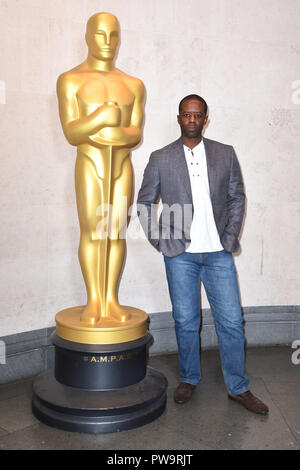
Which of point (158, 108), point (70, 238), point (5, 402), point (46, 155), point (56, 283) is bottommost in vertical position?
point (5, 402)

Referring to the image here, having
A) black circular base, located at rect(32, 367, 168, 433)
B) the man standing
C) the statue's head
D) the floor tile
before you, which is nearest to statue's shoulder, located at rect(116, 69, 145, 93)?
the statue's head

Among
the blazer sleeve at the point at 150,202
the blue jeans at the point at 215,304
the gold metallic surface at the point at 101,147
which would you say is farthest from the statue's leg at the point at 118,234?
the blue jeans at the point at 215,304

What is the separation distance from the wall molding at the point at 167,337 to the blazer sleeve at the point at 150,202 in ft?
4.21

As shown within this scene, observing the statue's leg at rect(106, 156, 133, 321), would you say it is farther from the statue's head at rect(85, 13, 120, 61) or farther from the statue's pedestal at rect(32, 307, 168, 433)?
the statue's head at rect(85, 13, 120, 61)

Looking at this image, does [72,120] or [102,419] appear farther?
[72,120]

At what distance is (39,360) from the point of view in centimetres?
375

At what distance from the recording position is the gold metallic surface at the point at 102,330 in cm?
293

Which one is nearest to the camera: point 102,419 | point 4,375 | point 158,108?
point 102,419

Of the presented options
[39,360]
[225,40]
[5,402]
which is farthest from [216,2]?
[5,402]

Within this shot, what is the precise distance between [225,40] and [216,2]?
0.33 metres

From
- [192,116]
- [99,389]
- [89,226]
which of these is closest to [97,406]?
[99,389]

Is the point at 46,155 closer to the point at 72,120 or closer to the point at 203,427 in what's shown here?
the point at 72,120

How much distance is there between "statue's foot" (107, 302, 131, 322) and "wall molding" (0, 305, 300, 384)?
872mm

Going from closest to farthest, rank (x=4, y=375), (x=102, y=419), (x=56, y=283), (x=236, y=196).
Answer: (x=102, y=419) → (x=236, y=196) → (x=4, y=375) → (x=56, y=283)
